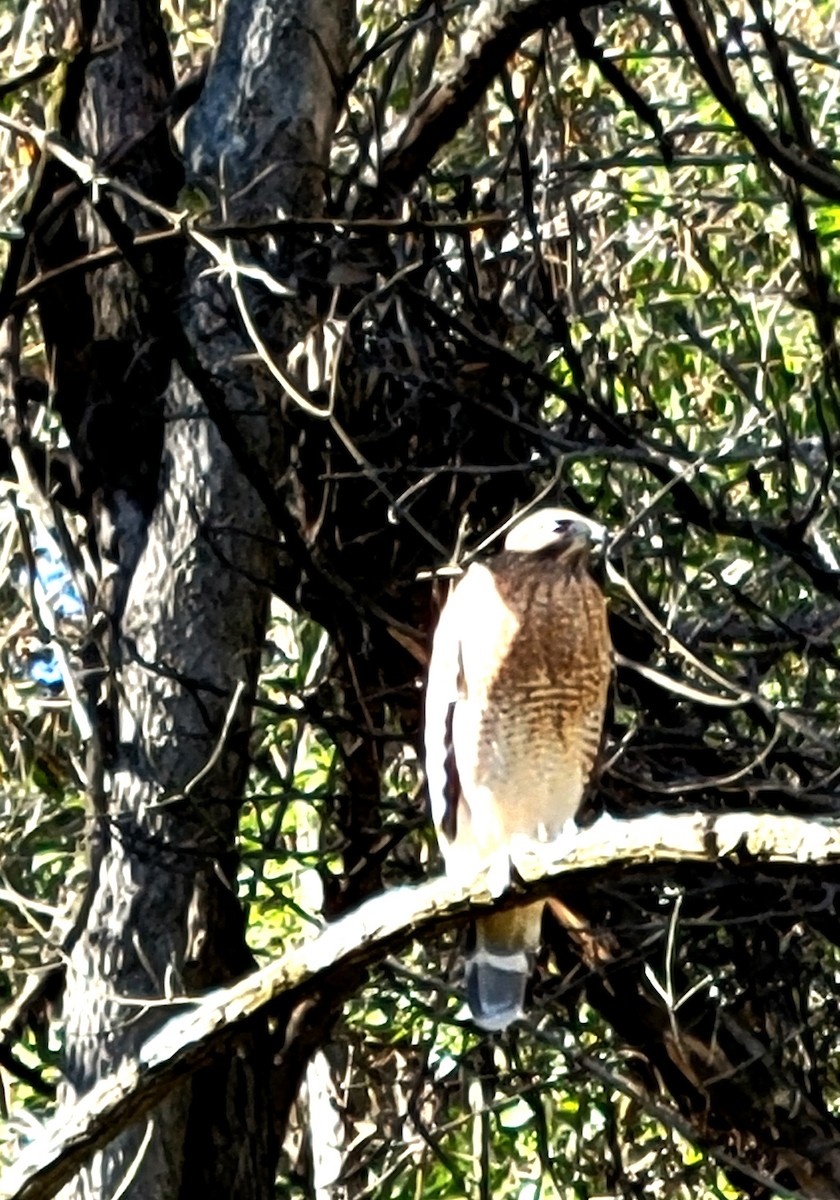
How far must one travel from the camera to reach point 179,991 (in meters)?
3.77

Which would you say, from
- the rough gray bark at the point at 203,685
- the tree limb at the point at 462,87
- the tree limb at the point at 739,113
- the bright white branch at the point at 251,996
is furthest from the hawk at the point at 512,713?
the bright white branch at the point at 251,996

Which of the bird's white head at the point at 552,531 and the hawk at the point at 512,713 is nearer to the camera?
the bird's white head at the point at 552,531

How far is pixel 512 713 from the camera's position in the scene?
422 centimetres

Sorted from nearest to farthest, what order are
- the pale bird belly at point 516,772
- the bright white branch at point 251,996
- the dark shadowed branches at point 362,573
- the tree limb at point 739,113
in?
the bright white branch at point 251,996 < the tree limb at point 739,113 < the dark shadowed branches at point 362,573 < the pale bird belly at point 516,772

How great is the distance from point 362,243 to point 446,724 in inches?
37.7

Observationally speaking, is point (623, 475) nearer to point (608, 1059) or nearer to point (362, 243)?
point (362, 243)

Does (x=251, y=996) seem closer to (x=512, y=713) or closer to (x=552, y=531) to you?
(x=552, y=531)

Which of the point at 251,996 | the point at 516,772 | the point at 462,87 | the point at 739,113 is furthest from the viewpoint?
the point at 516,772

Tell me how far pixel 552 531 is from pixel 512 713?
1.51ft

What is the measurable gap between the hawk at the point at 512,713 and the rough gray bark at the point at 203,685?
16.0 inches

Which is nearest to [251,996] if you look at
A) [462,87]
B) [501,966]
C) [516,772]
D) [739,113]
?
[739,113]

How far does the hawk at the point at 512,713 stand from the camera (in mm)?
4039

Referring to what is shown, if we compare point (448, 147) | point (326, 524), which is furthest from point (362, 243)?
point (448, 147)

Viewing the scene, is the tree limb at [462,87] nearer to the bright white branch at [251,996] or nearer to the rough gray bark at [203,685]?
the rough gray bark at [203,685]
